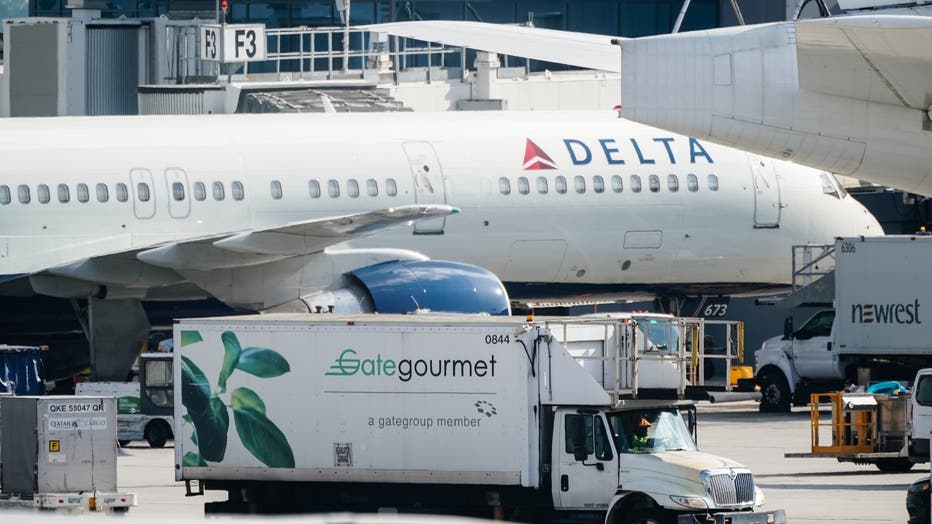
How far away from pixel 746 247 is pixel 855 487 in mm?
10100

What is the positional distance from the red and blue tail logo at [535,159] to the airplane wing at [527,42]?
42.9 feet

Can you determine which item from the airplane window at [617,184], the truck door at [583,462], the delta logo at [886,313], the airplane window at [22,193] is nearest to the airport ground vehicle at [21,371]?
the airplane window at [22,193]

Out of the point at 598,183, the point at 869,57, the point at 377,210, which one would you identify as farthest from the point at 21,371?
the point at 869,57

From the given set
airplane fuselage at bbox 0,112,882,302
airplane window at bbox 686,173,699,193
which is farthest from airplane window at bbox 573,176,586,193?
airplane window at bbox 686,173,699,193

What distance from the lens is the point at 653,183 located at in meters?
30.7

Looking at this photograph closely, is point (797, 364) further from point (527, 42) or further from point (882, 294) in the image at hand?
point (527, 42)

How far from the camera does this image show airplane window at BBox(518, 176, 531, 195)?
98.4ft

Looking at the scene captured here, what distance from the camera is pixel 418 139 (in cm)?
2988

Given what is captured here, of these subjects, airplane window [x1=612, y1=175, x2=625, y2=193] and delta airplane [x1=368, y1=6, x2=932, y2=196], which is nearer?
delta airplane [x1=368, y1=6, x2=932, y2=196]

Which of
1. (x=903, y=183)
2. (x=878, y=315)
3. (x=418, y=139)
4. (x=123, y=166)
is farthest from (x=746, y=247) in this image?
(x=903, y=183)

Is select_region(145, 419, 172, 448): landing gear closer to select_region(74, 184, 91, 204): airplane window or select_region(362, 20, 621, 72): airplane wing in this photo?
select_region(74, 184, 91, 204): airplane window

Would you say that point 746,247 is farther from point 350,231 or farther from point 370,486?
point 370,486

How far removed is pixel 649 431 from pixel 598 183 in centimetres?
1325

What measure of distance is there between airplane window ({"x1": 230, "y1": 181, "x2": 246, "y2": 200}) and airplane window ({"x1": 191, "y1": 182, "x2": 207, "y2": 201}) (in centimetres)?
45
